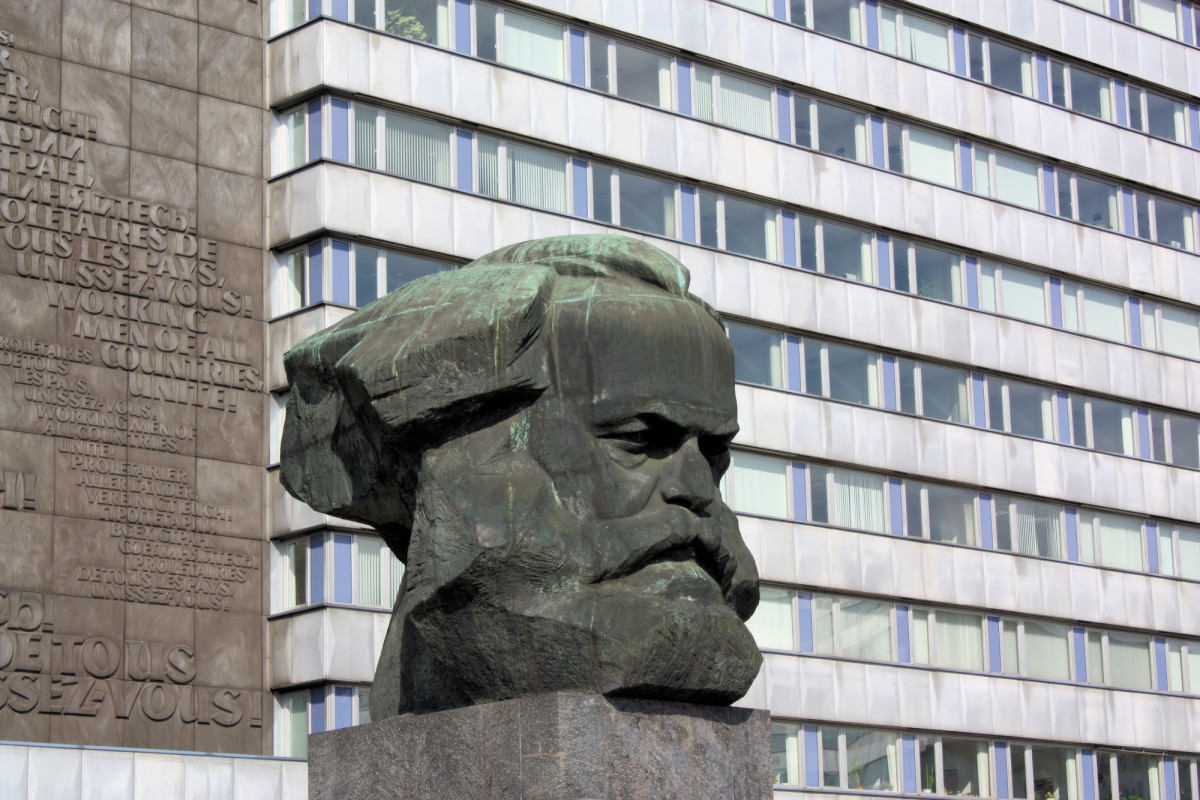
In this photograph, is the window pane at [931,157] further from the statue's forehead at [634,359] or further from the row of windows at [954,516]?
the statue's forehead at [634,359]

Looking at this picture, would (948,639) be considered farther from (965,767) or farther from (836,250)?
(836,250)

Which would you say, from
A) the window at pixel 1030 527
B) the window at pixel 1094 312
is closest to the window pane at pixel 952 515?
the window at pixel 1030 527

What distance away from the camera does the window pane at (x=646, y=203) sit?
3644 cm

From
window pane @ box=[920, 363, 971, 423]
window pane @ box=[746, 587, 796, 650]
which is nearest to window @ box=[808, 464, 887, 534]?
window pane @ box=[746, 587, 796, 650]

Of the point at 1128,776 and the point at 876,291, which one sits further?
the point at 1128,776

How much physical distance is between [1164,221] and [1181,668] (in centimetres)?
1007

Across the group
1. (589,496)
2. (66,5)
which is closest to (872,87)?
(66,5)

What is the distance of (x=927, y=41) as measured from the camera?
41875 millimetres

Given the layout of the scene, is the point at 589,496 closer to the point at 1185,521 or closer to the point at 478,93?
the point at 478,93

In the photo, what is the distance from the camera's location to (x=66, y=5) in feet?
106

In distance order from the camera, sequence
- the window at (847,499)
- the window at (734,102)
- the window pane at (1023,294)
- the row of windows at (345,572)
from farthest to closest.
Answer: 1. the window pane at (1023,294)
2. the window at (734,102)
3. the window at (847,499)
4. the row of windows at (345,572)

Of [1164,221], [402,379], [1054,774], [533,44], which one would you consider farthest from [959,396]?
[402,379]

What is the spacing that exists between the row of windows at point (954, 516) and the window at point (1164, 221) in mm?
6556

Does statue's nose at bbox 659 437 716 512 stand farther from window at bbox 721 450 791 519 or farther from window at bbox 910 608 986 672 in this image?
window at bbox 910 608 986 672
